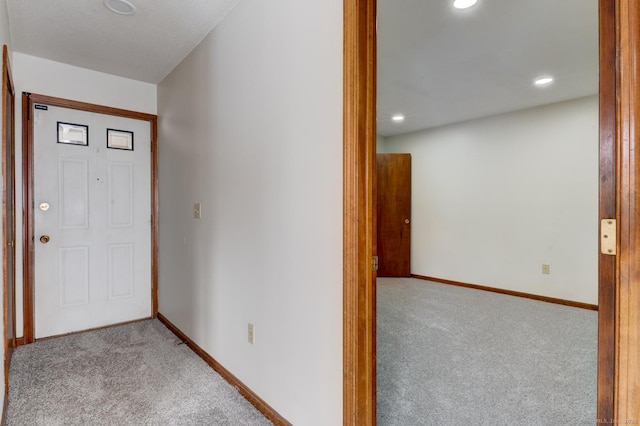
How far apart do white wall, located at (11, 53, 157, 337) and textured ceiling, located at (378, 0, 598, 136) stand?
2.53 meters

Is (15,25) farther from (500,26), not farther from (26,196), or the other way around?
(500,26)

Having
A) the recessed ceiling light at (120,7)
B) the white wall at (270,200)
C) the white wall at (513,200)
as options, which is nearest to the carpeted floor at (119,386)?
the white wall at (270,200)

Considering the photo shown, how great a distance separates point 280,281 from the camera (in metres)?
1.72

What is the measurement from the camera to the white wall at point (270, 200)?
4.69 ft

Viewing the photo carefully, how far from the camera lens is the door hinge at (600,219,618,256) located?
2.48ft

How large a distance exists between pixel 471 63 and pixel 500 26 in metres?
0.64

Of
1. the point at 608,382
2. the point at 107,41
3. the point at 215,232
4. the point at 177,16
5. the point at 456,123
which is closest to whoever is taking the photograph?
the point at 608,382

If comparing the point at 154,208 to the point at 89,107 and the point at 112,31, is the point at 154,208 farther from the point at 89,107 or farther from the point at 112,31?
the point at 112,31

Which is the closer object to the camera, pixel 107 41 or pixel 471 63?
pixel 107 41

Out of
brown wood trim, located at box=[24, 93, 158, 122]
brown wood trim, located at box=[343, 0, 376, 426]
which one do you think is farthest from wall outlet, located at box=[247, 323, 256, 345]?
brown wood trim, located at box=[24, 93, 158, 122]

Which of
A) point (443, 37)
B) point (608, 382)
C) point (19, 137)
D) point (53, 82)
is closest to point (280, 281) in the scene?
point (608, 382)

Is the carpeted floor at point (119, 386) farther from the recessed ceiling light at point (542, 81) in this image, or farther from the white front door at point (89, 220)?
the recessed ceiling light at point (542, 81)

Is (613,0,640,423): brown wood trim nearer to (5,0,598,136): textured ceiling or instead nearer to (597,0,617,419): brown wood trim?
(597,0,617,419): brown wood trim

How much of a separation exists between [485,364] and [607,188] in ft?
6.88
